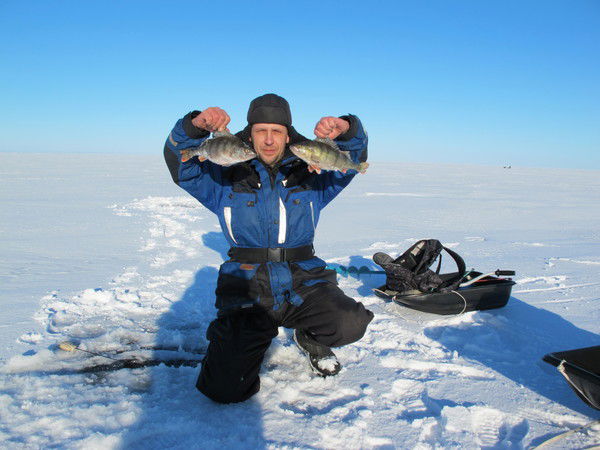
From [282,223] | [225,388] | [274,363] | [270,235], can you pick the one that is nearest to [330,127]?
[282,223]

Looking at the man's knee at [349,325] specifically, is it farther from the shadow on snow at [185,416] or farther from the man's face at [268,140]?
the man's face at [268,140]

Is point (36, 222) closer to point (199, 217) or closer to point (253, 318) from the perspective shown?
point (199, 217)

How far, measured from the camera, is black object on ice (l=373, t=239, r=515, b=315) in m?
3.36

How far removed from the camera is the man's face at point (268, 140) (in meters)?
2.77

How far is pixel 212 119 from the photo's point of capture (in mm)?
2564

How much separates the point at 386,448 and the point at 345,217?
7.74m

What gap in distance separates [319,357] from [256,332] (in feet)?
1.52

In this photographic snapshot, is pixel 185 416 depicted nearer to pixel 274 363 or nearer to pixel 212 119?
pixel 274 363

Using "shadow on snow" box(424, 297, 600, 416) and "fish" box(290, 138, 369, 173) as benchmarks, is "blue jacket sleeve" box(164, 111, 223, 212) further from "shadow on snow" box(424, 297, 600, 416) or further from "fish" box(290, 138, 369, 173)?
"shadow on snow" box(424, 297, 600, 416)

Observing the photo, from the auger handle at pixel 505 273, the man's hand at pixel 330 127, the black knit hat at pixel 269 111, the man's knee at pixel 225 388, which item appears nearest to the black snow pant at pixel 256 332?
the man's knee at pixel 225 388

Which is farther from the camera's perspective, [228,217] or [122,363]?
[228,217]

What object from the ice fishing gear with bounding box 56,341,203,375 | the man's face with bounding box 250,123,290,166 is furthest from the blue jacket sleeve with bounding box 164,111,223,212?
the ice fishing gear with bounding box 56,341,203,375

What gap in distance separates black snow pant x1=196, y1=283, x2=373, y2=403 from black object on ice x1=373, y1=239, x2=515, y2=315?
95cm

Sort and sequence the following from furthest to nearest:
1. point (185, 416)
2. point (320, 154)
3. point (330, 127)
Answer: point (330, 127)
point (320, 154)
point (185, 416)
